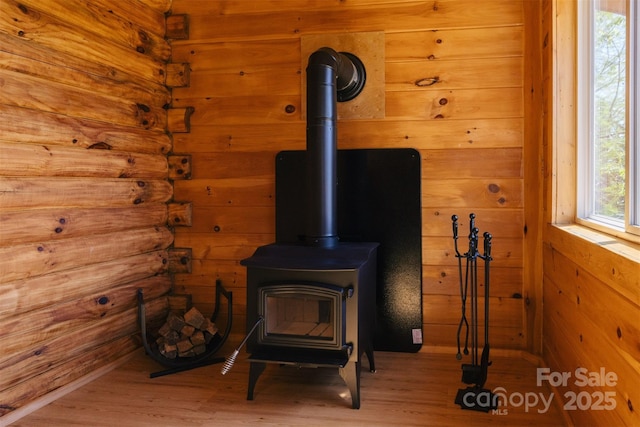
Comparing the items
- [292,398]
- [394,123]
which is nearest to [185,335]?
[292,398]

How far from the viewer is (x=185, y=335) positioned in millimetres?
3104

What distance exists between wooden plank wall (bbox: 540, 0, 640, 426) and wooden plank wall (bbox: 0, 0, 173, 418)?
2326 millimetres

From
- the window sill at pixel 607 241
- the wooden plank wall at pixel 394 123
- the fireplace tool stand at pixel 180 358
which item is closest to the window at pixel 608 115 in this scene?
the window sill at pixel 607 241

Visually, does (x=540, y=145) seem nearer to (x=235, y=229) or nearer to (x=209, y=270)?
(x=235, y=229)

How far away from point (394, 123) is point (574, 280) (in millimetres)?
1450

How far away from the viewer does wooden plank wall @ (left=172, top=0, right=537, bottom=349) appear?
3.12m

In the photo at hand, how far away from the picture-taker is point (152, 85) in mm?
3342

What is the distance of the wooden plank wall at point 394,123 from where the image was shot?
312cm

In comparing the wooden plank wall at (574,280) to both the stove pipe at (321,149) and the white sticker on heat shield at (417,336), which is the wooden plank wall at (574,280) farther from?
the stove pipe at (321,149)

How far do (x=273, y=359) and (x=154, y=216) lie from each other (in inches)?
53.7

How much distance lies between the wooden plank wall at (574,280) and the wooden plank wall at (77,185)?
7.63 ft

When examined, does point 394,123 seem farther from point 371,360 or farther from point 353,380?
point 353,380

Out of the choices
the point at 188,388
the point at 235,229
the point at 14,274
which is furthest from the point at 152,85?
the point at 188,388

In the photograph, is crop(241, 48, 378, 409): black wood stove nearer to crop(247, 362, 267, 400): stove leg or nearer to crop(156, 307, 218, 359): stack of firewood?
crop(247, 362, 267, 400): stove leg
